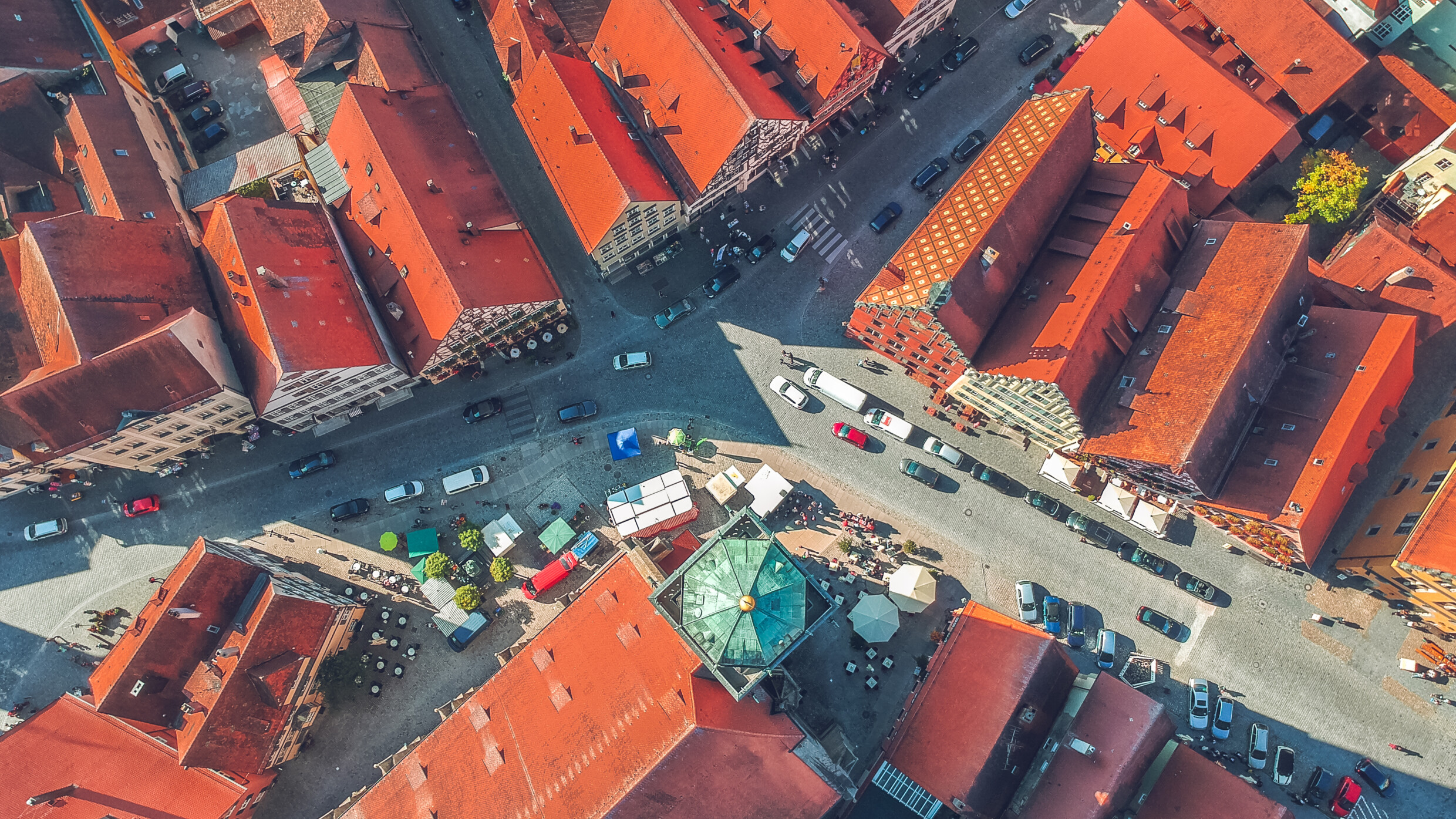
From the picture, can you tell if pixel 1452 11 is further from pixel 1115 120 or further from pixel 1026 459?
pixel 1026 459

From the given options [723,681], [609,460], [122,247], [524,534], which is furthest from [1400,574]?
[122,247]

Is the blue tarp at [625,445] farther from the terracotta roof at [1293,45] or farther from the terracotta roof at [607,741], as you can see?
the terracotta roof at [1293,45]

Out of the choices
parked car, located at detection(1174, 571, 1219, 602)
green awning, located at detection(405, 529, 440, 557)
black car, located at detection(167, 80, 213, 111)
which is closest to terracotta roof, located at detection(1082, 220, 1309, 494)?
parked car, located at detection(1174, 571, 1219, 602)

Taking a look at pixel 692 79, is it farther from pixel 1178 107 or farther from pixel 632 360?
pixel 1178 107

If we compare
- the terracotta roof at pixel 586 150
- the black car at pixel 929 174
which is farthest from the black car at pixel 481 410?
the black car at pixel 929 174

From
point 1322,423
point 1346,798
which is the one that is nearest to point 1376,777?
point 1346,798
